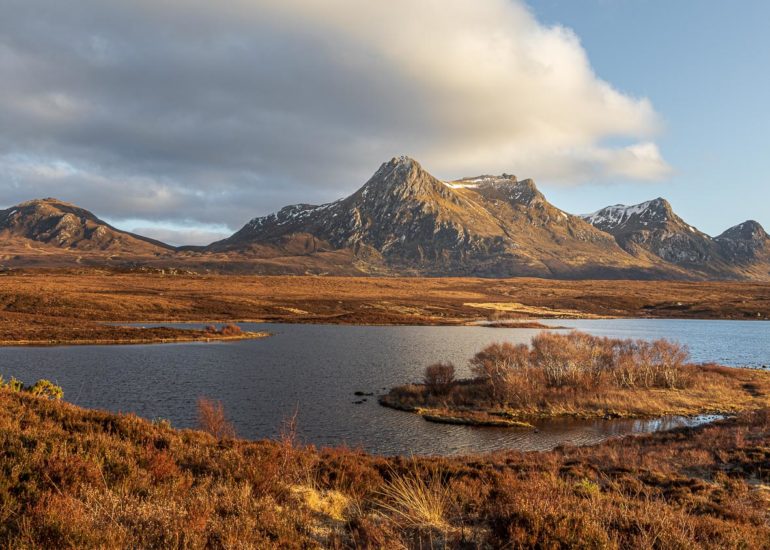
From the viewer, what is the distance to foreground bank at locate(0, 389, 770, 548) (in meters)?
7.52

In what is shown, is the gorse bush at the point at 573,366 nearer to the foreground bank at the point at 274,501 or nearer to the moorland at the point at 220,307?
the foreground bank at the point at 274,501

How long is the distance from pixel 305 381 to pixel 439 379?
14.7 meters

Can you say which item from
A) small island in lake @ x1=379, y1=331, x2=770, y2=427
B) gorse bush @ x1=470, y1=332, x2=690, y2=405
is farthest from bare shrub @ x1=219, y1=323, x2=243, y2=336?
gorse bush @ x1=470, y1=332, x2=690, y2=405

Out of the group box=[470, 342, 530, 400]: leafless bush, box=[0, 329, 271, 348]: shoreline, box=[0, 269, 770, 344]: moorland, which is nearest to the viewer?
box=[470, 342, 530, 400]: leafless bush

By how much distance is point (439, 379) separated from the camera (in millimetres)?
49500

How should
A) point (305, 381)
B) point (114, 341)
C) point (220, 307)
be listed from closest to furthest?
point (305, 381)
point (114, 341)
point (220, 307)

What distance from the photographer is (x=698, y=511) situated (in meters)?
12.7

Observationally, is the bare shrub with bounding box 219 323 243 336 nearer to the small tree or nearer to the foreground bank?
the small tree

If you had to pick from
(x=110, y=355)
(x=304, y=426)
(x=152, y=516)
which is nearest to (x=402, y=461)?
(x=152, y=516)

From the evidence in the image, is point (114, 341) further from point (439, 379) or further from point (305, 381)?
point (439, 379)

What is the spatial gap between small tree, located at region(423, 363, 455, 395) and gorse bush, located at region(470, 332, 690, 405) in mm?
3005

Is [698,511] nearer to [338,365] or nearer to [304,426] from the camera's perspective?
[304,426]

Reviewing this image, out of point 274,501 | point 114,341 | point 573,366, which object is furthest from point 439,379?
point 114,341

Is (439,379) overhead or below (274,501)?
below
